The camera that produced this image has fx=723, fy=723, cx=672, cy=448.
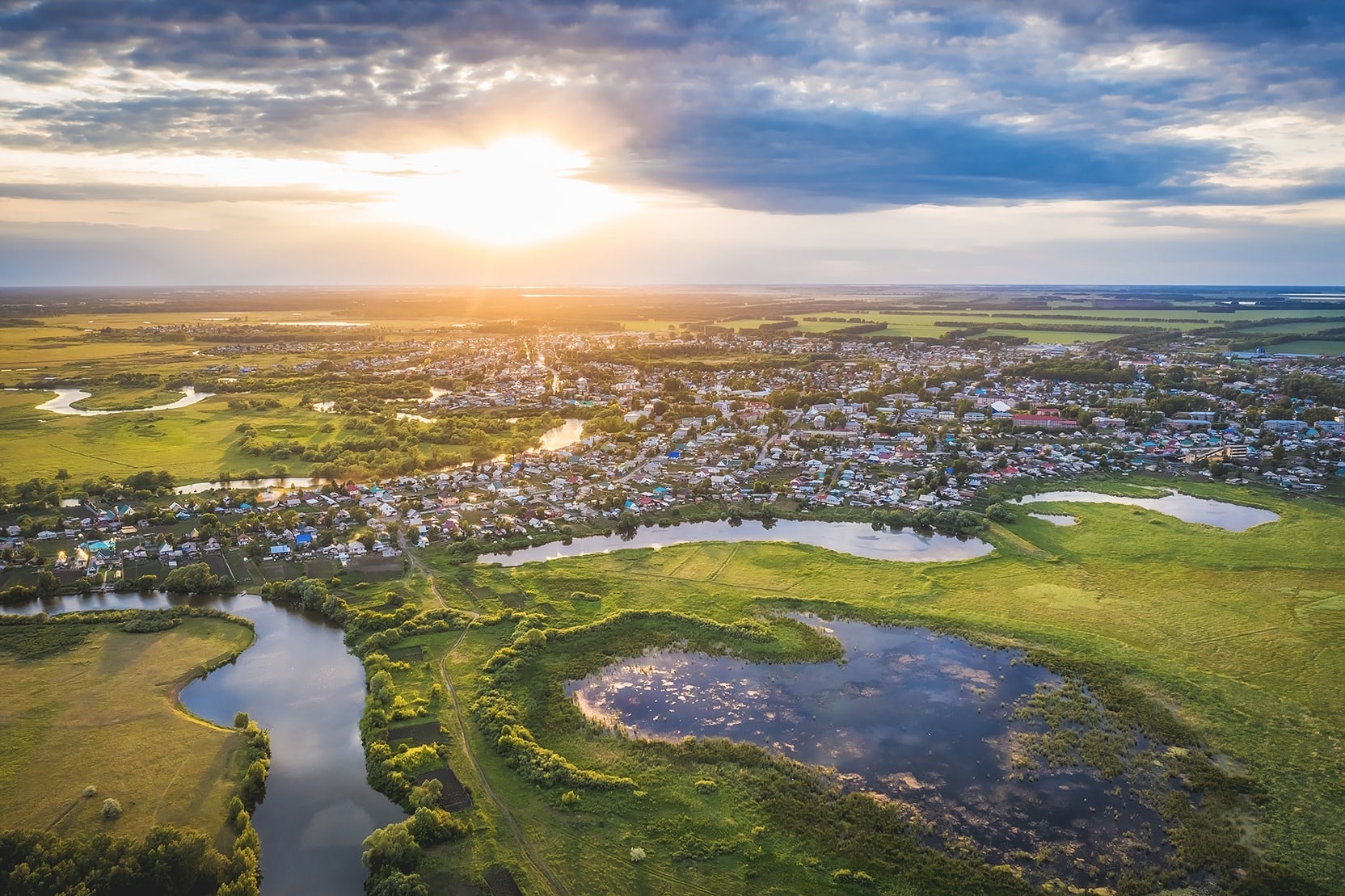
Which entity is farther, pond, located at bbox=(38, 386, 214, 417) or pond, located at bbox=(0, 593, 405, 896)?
pond, located at bbox=(38, 386, 214, 417)

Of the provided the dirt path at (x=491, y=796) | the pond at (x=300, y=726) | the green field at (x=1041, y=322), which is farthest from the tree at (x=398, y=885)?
the green field at (x=1041, y=322)

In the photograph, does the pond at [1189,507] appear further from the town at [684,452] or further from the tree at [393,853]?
the tree at [393,853]

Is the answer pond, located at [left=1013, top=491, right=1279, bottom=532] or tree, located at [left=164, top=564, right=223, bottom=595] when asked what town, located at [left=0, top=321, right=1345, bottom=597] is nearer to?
tree, located at [left=164, top=564, right=223, bottom=595]

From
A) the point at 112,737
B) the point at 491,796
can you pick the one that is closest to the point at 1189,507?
the point at 491,796

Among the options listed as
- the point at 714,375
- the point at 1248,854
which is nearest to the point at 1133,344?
the point at 714,375

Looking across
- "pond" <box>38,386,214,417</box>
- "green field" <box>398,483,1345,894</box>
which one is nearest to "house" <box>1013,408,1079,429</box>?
"green field" <box>398,483,1345,894</box>

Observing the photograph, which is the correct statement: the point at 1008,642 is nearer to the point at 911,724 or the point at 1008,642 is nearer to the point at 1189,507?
the point at 911,724

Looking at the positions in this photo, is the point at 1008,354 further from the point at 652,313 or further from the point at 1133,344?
the point at 652,313
